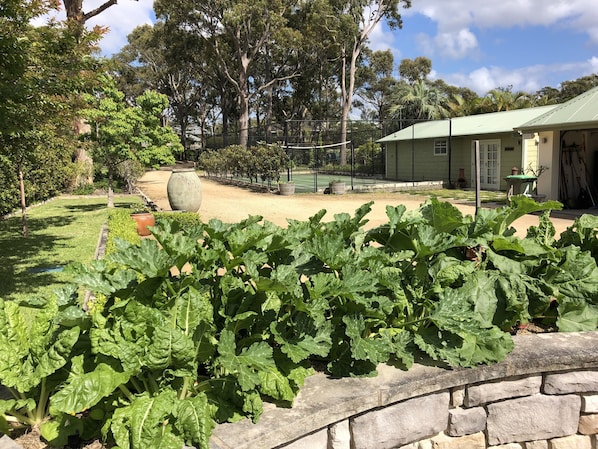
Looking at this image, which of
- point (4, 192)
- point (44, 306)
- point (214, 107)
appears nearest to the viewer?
point (44, 306)

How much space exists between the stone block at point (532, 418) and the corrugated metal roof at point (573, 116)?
10969mm

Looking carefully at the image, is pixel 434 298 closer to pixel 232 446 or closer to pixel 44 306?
pixel 232 446

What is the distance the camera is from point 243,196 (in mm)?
18250

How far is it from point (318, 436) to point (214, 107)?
177 ft

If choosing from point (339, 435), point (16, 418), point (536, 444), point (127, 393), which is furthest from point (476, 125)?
point (16, 418)

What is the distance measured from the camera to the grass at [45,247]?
546cm

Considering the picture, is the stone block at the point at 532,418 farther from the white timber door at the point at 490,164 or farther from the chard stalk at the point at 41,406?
the white timber door at the point at 490,164

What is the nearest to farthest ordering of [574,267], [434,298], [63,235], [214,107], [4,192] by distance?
[434,298]
[574,267]
[63,235]
[4,192]
[214,107]

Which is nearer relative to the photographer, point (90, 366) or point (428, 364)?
point (90, 366)

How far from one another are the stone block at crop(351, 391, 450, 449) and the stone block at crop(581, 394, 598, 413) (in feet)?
2.24

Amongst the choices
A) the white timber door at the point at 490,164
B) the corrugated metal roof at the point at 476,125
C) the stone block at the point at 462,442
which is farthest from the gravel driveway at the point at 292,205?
the stone block at the point at 462,442

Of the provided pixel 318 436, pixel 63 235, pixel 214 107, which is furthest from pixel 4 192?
pixel 214 107

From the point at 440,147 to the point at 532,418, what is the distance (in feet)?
71.3

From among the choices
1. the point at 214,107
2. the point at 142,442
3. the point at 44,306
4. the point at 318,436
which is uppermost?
the point at 214,107
